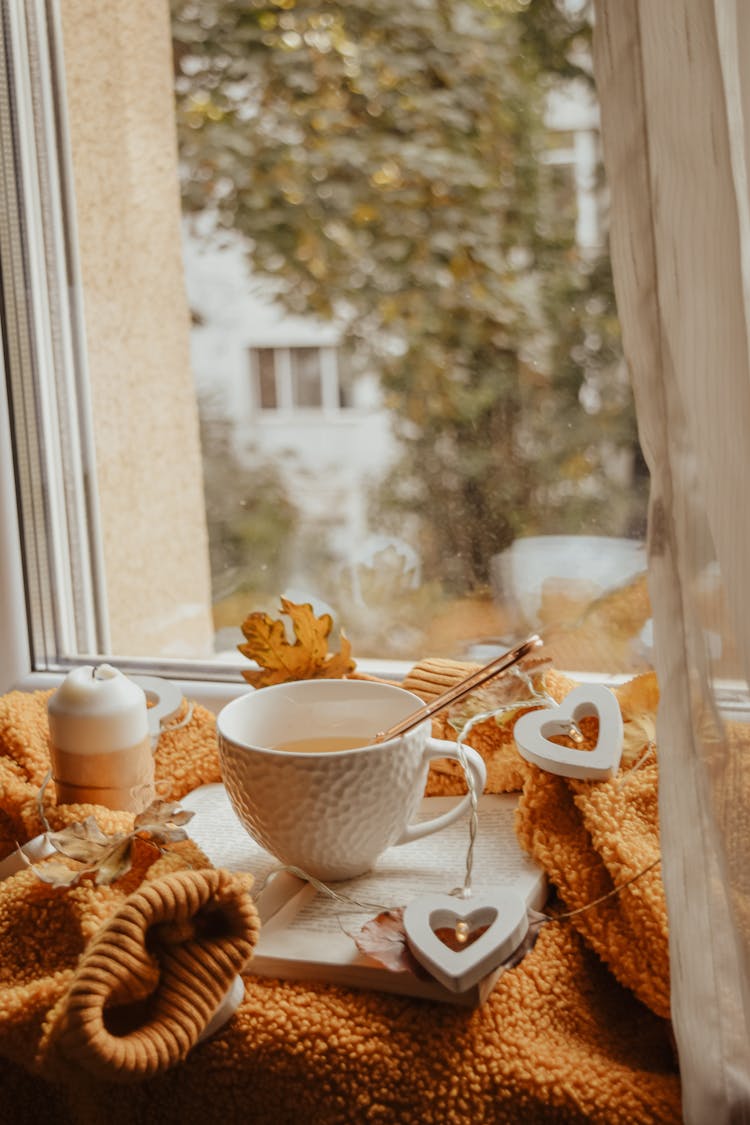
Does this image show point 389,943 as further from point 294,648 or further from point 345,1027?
point 294,648

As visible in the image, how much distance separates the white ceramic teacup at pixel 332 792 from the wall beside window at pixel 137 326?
464mm

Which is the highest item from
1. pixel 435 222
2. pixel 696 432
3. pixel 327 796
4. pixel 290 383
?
pixel 435 222

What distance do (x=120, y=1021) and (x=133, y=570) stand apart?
67 cm

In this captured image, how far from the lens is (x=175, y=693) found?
0.88 m

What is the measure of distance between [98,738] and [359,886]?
209 mm

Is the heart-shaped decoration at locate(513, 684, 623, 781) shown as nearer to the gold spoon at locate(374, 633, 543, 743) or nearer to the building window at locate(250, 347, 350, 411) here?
the gold spoon at locate(374, 633, 543, 743)

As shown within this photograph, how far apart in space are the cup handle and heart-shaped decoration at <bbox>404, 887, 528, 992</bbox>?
0.06m

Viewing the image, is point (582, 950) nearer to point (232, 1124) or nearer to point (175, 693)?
point (232, 1124)

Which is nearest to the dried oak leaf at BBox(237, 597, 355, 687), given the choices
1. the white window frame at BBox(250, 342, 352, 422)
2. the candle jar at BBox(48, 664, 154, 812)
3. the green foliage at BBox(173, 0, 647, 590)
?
the candle jar at BBox(48, 664, 154, 812)

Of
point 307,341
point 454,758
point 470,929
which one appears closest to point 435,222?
point 307,341

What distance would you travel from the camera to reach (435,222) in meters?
1.00

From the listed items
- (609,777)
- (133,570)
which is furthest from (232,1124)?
(133,570)

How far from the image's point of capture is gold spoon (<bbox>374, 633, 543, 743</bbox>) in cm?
64

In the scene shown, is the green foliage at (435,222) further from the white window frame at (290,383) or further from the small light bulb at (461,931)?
the small light bulb at (461,931)
